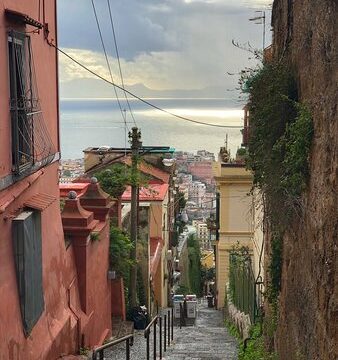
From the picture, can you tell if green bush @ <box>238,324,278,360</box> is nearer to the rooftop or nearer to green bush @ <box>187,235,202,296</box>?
the rooftop

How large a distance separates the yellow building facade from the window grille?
2034cm

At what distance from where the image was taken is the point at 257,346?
11578 millimetres

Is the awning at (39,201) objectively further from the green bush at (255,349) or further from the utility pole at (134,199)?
the utility pole at (134,199)

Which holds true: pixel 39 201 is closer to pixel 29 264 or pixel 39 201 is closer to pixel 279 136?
pixel 29 264

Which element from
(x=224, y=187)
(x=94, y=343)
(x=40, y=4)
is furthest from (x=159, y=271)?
(x=40, y=4)

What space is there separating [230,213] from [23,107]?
73.5ft

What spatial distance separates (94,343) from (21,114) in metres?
6.07

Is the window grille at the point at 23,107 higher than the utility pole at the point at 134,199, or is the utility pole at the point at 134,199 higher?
the window grille at the point at 23,107

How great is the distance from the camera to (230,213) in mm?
29453

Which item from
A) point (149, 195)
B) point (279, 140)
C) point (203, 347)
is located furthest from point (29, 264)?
point (149, 195)

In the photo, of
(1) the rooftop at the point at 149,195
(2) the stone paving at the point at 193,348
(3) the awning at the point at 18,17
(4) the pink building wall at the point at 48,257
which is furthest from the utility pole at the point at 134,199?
(3) the awning at the point at 18,17

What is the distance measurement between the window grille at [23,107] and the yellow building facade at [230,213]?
2034 centimetres

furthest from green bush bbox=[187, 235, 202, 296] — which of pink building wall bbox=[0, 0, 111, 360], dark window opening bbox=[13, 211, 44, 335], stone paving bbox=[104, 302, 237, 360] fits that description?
dark window opening bbox=[13, 211, 44, 335]

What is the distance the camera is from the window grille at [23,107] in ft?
24.5
